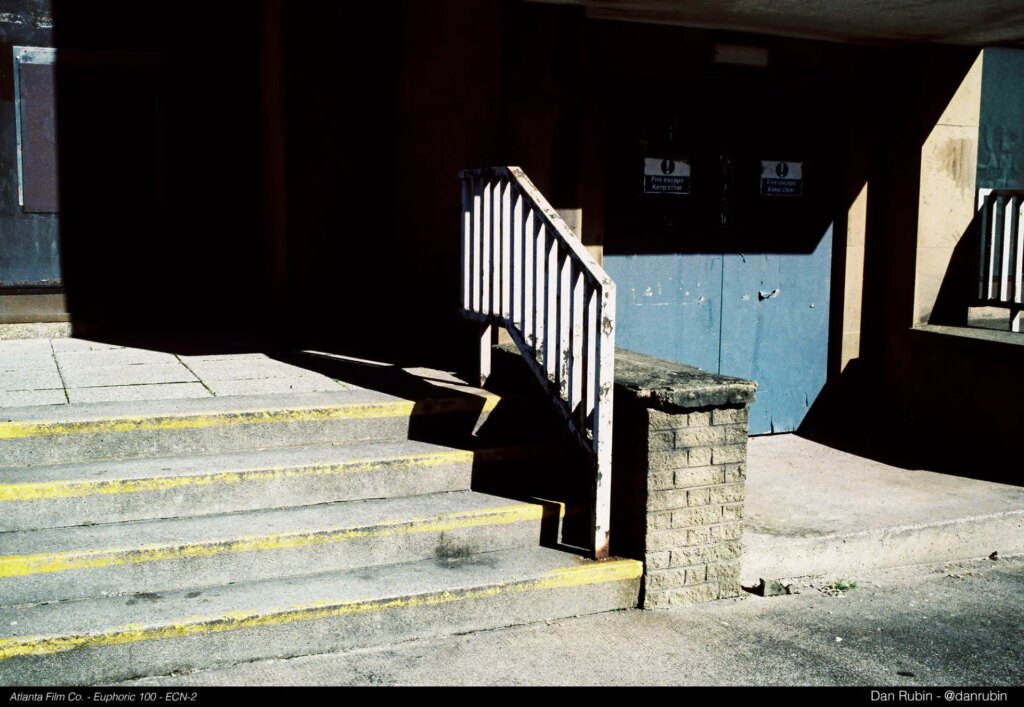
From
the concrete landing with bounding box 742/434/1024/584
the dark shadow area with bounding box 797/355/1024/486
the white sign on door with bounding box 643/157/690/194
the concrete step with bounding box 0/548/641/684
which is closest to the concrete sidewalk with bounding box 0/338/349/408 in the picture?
the concrete step with bounding box 0/548/641/684

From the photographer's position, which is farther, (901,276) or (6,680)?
(901,276)

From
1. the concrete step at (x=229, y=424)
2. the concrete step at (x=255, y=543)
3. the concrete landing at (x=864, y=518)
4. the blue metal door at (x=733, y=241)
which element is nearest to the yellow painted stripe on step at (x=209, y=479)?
the concrete step at (x=255, y=543)

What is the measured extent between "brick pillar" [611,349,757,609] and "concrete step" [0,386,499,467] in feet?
3.35

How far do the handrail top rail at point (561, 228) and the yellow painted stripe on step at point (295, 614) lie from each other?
127cm

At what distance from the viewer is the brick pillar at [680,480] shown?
4.59 metres

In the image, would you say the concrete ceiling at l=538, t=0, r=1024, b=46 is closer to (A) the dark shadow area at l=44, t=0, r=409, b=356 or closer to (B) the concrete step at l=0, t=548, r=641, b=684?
(A) the dark shadow area at l=44, t=0, r=409, b=356

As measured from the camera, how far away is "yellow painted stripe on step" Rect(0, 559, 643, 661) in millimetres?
3615

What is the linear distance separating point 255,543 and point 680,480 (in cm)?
189

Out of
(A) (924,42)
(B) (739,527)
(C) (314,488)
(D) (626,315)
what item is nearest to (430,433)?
(C) (314,488)

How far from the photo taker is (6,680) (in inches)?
139

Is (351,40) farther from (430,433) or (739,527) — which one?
(739,527)

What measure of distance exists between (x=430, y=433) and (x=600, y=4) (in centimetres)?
280

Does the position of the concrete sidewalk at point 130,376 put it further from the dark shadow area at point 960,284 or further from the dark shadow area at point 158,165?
the dark shadow area at point 960,284

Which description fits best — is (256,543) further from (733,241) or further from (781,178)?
(781,178)
